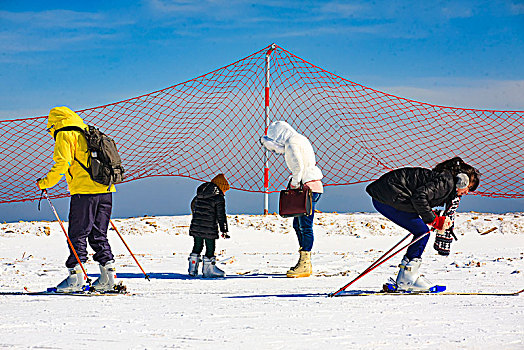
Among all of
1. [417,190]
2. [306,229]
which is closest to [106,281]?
[306,229]

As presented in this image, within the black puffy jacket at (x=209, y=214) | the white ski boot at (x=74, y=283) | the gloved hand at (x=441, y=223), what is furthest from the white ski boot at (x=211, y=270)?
the gloved hand at (x=441, y=223)

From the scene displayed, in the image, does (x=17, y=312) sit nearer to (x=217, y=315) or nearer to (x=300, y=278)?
(x=217, y=315)

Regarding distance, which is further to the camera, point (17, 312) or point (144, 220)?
point (144, 220)

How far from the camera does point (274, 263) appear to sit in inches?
267

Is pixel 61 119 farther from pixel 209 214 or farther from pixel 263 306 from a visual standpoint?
pixel 263 306

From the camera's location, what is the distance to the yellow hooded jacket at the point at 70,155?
14.5 feet

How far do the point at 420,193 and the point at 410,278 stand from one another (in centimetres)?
72

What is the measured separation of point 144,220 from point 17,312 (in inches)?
228

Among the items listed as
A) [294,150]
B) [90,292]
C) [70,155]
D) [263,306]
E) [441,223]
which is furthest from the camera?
[294,150]

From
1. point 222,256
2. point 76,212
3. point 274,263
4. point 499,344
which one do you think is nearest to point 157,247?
point 222,256

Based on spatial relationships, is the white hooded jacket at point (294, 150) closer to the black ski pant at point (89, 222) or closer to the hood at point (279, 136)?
the hood at point (279, 136)

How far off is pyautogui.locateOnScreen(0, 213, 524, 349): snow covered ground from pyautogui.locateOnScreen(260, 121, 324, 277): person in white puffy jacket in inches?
9.2

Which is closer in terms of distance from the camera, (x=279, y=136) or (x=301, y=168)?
(x=301, y=168)

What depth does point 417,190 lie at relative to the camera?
4211 mm
